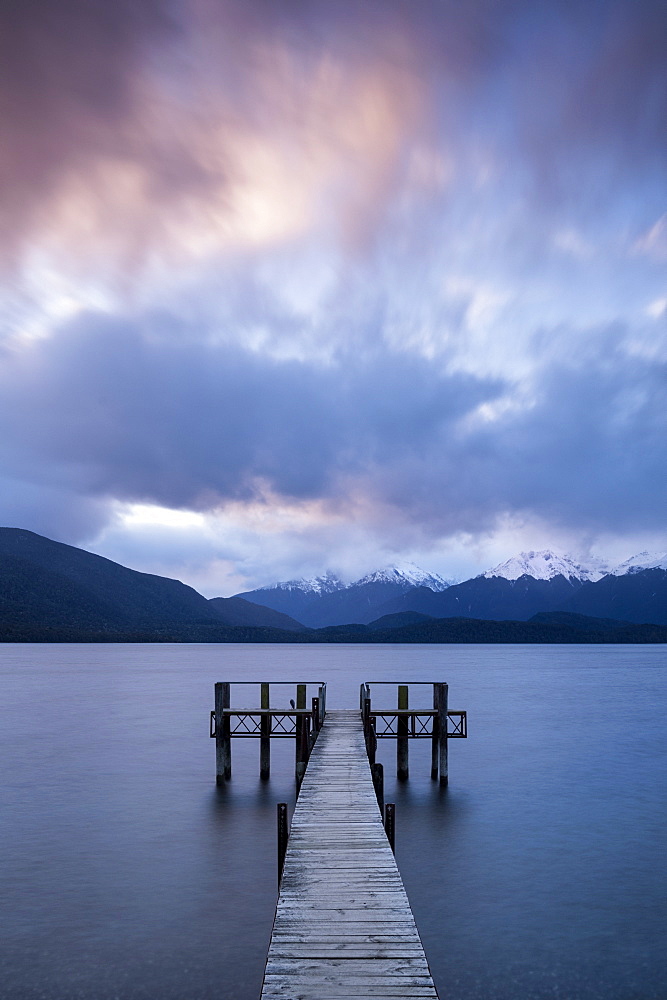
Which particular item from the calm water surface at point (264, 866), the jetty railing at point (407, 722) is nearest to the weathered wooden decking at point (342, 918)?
the calm water surface at point (264, 866)

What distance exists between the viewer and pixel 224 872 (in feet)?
65.3

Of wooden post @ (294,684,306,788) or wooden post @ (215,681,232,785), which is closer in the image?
wooden post @ (294,684,306,788)

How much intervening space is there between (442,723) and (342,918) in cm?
2045

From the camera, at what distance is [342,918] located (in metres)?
9.98

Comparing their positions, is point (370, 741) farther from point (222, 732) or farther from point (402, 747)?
point (222, 732)

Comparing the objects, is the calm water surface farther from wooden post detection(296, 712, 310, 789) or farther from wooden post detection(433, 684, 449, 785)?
wooden post detection(296, 712, 310, 789)

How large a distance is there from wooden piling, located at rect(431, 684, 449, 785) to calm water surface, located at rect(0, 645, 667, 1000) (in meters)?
0.85

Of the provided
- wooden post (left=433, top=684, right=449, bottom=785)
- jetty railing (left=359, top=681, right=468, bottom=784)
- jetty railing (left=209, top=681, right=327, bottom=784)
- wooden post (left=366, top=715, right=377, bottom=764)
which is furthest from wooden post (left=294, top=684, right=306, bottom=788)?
wooden post (left=433, top=684, right=449, bottom=785)

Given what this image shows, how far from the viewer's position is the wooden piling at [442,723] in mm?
29172

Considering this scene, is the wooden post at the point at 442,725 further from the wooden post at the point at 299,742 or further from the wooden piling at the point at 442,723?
the wooden post at the point at 299,742

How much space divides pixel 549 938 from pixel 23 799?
21.8m

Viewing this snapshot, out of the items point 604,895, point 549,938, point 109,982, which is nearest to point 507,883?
point 604,895

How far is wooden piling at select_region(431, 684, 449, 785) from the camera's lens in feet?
95.7

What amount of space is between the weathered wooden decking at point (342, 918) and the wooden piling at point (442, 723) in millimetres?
12893
